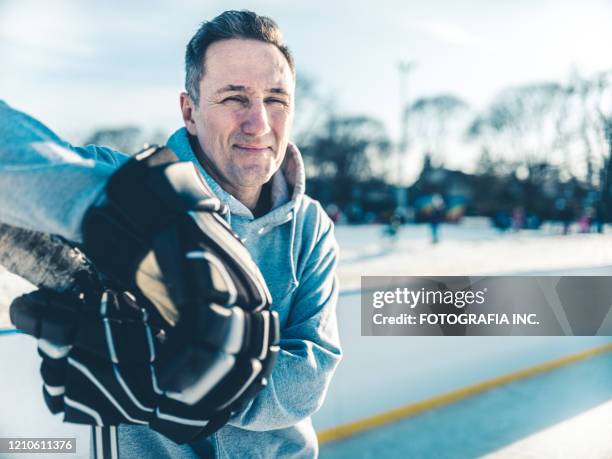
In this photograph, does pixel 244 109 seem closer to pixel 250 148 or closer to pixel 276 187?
pixel 250 148

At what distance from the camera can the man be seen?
2.58 ft

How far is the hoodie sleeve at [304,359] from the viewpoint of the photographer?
77 cm

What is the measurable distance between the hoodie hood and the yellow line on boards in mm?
2498

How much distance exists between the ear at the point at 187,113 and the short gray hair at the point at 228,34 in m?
0.05

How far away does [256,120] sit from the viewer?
81 centimetres

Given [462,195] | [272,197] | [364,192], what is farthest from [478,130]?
[272,197]

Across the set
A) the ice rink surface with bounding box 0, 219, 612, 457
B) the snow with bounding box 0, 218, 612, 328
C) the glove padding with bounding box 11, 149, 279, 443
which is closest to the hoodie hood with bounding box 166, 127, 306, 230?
the glove padding with bounding box 11, 149, 279, 443

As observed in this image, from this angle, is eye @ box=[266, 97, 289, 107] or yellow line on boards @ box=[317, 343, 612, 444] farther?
yellow line on boards @ box=[317, 343, 612, 444]

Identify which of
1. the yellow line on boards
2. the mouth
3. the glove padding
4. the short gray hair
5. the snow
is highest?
the short gray hair

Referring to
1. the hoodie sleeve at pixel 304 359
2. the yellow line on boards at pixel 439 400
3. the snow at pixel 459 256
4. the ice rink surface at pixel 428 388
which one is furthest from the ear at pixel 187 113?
the snow at pixel 459 256

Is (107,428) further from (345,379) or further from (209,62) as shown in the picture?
(345,379)

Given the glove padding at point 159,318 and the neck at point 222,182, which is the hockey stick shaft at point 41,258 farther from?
the neck at point 222,182

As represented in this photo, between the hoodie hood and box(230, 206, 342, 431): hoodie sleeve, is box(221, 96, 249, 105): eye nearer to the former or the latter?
the hoodie hood

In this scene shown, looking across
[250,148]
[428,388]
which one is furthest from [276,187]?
[428,388]
